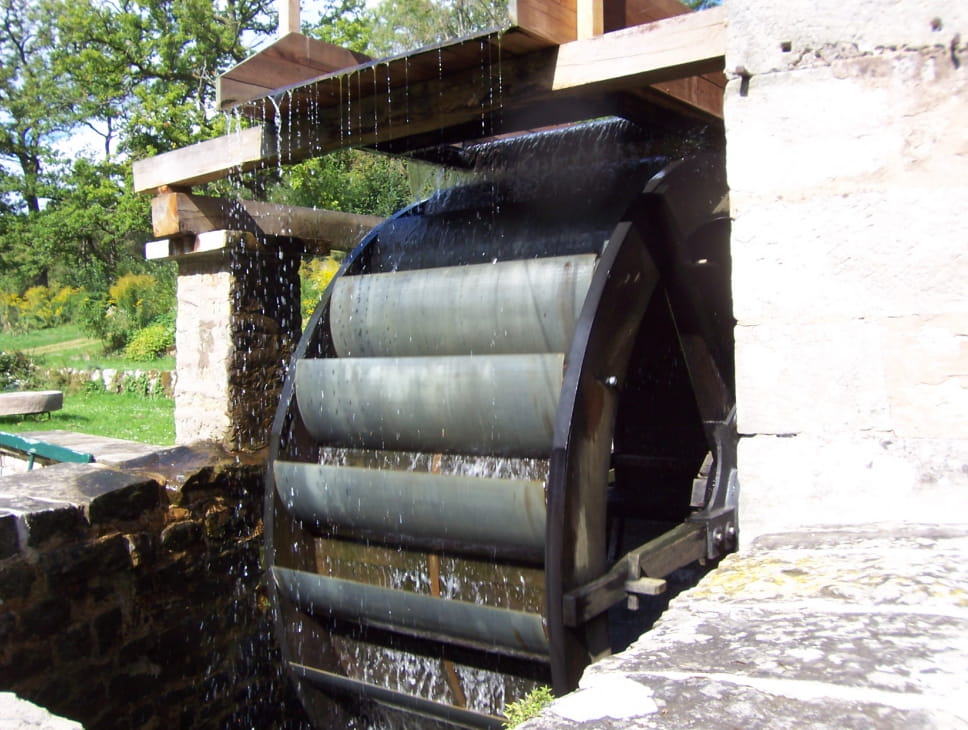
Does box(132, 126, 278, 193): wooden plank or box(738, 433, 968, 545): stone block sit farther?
box(132, 126, 278, 193): wooden plank

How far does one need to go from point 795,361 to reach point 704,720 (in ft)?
3.18

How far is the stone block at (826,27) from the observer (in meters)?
1.68

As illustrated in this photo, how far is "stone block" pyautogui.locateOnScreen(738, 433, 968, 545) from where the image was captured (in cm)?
167

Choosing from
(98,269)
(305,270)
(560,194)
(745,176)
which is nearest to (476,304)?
(560,194)

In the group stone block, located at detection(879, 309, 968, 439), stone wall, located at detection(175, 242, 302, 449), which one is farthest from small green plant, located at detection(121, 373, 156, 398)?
stone block, located at detection(879, 309, 968, 439)

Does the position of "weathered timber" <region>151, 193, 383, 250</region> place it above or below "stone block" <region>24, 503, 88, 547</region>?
above

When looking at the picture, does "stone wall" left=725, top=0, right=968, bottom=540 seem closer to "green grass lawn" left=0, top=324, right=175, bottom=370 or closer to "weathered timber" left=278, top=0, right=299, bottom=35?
"weathered timber" left=278, top=0, right=299, bottom=35

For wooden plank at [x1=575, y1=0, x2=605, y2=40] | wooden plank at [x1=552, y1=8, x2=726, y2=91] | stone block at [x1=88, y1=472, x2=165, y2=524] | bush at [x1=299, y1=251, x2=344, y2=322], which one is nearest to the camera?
wooden plank at [x1=552, y1=8, x2=726, y2=91]

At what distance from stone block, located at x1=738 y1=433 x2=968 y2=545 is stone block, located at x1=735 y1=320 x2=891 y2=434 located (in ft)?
0.10

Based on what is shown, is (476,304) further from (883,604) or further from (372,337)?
(883,604)

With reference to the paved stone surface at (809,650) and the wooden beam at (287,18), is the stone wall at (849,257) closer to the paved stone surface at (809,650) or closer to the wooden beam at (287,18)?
the paved stone surface at (809,650)

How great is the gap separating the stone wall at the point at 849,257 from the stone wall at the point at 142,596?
243 cm

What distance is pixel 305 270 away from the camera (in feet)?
45.5

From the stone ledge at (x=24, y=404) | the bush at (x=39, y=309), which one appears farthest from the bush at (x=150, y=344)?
the bush at (x=39, y=309)
